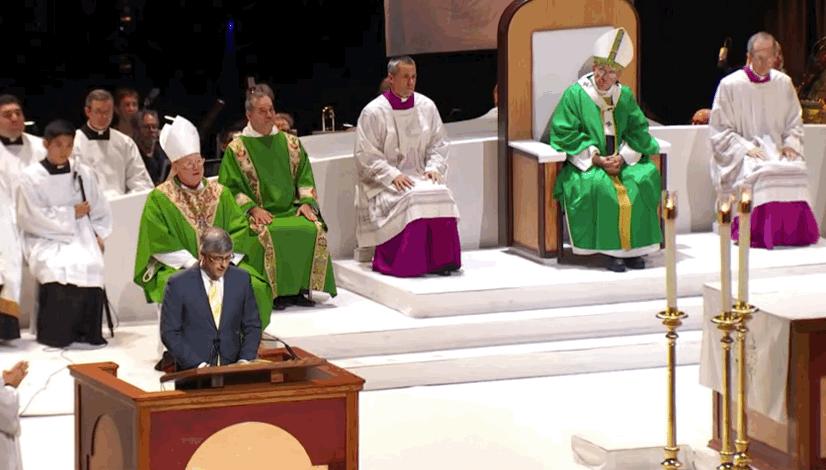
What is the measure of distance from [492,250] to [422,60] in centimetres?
322

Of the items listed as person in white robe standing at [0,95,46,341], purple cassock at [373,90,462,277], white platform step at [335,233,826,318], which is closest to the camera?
person in white robe standing at [0,95,46,341]

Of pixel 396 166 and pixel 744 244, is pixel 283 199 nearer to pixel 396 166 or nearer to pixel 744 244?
pixel 396 166

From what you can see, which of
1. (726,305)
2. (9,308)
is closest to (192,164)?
(9,308)

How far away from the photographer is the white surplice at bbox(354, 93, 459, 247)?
38.2 ft

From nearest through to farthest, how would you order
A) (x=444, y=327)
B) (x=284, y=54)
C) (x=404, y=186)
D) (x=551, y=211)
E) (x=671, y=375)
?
(x=671, y=375)
(x=444, y=327)
(x=404, y=186)
(x=551, y=211)
(x=284, y=54)

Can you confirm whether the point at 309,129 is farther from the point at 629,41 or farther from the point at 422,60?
the point at 629,41

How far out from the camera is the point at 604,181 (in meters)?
11.8

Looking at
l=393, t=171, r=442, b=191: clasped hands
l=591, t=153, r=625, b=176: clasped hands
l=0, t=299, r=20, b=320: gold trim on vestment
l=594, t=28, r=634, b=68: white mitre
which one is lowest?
l=0, t=299, r=20, b=320: gold trim on vestment

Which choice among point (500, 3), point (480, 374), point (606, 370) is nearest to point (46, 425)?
point (480, 374)

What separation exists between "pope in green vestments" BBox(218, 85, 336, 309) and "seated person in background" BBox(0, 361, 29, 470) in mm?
4103

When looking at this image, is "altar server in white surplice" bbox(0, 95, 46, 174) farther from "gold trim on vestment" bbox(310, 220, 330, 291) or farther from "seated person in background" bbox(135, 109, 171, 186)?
"gold trim on vestment" bbox(310, 220, 330, 291)

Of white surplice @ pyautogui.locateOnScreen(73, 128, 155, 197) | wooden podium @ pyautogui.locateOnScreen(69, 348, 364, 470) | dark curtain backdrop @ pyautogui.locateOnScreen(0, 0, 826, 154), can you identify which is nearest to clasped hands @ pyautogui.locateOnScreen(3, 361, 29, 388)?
wooden podium @ pyautogui.locateOnScreen(69, 348, 364, 470)

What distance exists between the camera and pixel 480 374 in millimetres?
10812

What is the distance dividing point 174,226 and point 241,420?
11.8ft
